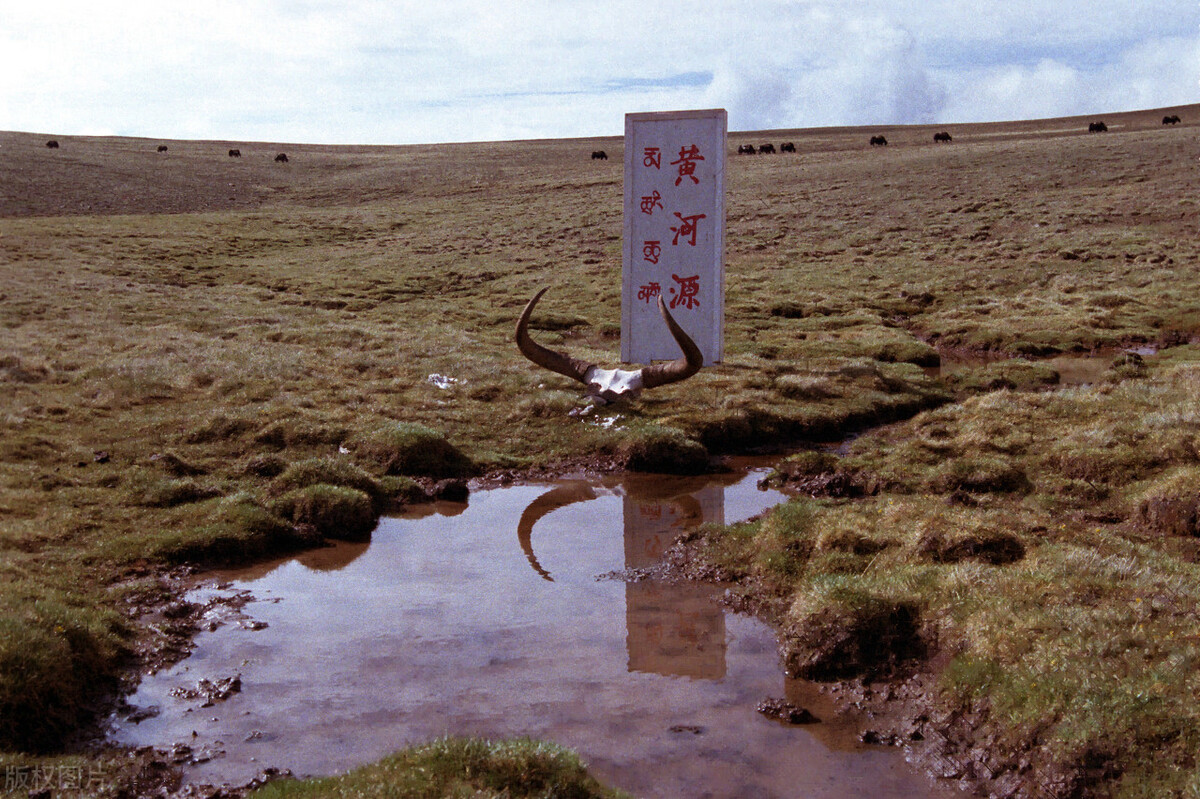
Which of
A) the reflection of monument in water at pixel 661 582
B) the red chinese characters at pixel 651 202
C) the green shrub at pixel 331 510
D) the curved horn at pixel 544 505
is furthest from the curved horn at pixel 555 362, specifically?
the green shrub at pixel 331 510

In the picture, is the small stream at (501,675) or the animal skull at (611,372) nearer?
the small stream at (501,675)

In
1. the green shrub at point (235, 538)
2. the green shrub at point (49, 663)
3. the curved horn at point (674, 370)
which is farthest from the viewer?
the curved horn at point (674, 370)

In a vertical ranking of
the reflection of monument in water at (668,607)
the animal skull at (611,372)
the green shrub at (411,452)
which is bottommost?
the reflection of monument in water at (668,607)

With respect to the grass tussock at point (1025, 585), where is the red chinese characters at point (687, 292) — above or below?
above

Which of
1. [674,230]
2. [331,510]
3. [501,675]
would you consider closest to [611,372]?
[674,230]

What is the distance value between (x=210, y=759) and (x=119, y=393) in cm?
1243

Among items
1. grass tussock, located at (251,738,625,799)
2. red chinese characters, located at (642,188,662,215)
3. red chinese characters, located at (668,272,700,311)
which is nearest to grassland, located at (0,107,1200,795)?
red chinese characters, located at (668,272,700,311)

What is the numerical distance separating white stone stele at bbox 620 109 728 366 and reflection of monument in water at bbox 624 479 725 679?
6.48 meters

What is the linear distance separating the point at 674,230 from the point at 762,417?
4338 millimetres

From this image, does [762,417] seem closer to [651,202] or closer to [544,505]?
[651,202]

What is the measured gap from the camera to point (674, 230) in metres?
19.1

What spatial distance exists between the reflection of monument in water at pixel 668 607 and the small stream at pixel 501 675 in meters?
0.03

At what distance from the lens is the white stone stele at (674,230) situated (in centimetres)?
1883

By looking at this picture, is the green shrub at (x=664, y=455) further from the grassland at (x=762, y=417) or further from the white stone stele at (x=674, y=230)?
the white stone stele at (x=674, y=230)
